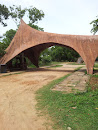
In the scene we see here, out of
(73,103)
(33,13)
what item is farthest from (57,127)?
(33,13)

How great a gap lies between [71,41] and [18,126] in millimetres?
10223

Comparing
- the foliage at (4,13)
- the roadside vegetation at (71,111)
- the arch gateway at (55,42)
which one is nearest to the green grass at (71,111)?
the roadside vegetation at (71,111)

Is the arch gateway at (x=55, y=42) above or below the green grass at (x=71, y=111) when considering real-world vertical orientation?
above

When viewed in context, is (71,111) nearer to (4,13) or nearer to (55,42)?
(55,42)

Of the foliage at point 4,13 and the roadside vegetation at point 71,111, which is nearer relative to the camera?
the roadside vegetation at point 71,111

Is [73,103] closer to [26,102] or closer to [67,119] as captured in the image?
[67,119]

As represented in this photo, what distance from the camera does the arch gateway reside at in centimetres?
1080

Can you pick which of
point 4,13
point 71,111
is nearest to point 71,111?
point 71,111

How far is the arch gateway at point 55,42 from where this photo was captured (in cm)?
1080

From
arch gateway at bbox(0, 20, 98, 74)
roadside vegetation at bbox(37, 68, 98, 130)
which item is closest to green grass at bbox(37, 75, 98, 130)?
roadside vegetation at bbox(37, 68, 98, 130)

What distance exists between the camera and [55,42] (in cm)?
1209

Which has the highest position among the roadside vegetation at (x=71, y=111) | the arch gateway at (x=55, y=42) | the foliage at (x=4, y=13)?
the foliage at (x=4, y=13)

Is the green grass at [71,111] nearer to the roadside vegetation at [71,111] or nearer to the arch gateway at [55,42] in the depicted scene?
the roadside vegetation at [71,111]

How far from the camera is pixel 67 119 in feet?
8.78
